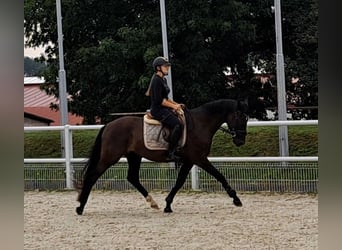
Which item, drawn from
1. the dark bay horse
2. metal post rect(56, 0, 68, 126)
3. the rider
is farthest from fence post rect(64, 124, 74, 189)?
metal post rect(56, 0, 68, 126)

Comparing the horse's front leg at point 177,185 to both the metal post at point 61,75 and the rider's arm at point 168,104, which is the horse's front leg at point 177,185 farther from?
the metal post at point 61,75

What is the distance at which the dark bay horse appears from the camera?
22.6ft

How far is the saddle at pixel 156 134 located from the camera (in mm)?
6801

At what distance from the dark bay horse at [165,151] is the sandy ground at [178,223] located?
381 millimetres

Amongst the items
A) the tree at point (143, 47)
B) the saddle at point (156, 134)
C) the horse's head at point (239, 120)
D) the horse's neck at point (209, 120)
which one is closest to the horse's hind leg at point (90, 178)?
the saddle at point (156, 134)

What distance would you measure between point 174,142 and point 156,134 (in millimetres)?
234

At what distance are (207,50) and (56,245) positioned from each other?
14.4 metres

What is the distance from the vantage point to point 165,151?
6.90 metres

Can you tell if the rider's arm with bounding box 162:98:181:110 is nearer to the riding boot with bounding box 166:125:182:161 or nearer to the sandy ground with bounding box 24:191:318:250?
the riding boot with bounding box 166:125:182:161

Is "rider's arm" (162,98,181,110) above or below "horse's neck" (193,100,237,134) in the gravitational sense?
above

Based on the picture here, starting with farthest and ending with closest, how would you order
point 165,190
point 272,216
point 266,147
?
point 266,147 < point 165,190 < point 272,216
